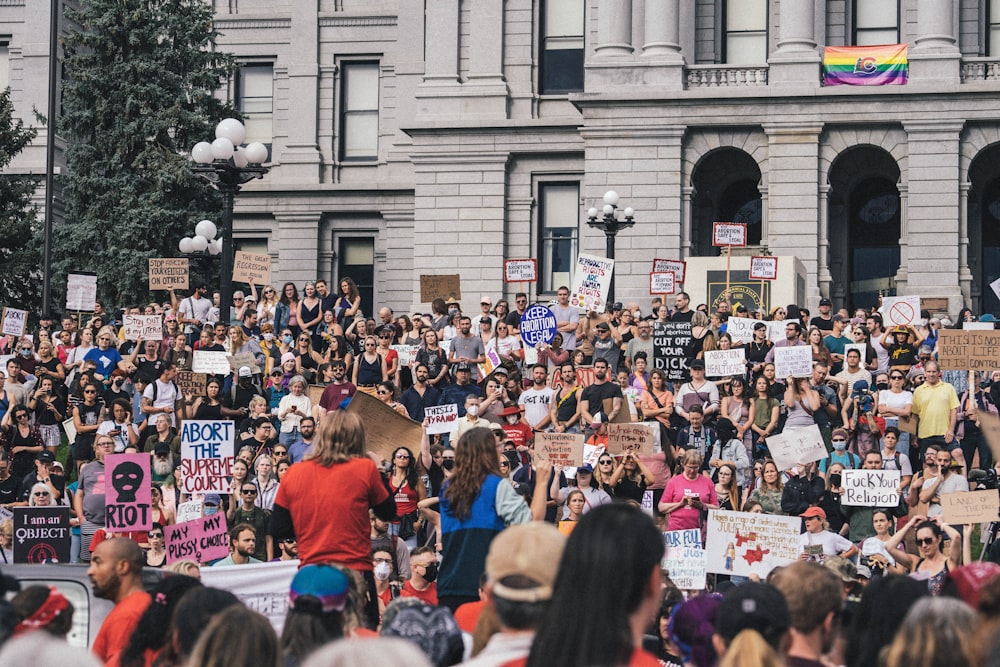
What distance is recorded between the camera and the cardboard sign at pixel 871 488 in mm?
15523

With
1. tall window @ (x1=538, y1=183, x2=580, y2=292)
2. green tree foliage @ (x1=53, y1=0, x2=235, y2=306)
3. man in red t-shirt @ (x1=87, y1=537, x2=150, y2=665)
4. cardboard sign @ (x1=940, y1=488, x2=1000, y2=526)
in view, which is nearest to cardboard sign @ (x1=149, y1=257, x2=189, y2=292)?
green tree foliage @ (x1=53, y1=0, x2=235, y2=306)

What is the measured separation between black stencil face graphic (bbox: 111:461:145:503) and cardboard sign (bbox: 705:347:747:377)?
8957mm

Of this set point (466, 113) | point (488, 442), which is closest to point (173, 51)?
point (466, 113)

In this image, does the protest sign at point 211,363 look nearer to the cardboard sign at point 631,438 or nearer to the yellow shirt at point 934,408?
the cardboard sign at point 631,438

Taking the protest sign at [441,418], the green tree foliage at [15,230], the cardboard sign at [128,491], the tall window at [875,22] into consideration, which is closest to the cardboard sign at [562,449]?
the protest sign at [441,418]

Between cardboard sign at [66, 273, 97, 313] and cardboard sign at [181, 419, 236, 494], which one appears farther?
cardboard sign at [66, 273, 97, 313]

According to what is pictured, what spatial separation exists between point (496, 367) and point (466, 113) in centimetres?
1679

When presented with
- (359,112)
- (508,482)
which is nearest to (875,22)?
(359,112)

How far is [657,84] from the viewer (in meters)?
35.2

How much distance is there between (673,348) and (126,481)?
10.2 m

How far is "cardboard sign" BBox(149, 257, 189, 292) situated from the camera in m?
26.2

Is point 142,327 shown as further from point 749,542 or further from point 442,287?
point 749,542

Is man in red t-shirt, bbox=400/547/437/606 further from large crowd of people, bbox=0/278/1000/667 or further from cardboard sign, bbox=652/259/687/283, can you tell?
cardboard sign, bbox=652/259/687/283

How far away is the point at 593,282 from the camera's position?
85.4ft
